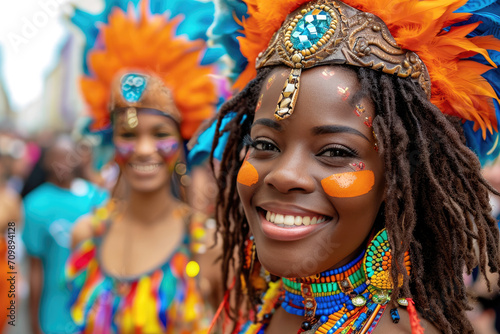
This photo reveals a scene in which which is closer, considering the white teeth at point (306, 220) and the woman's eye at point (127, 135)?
the white teeth at point (306, 220)

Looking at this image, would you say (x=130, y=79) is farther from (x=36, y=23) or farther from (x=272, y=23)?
(x=272, y=23)

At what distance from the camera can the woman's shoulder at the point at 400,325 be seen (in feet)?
5.04

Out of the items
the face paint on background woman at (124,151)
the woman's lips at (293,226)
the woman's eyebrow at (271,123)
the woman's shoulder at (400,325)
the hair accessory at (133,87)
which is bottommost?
the face paint on background woman at (124,151)

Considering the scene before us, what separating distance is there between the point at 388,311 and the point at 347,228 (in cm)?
35

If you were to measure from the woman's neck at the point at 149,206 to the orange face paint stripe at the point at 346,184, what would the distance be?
2.07 metres

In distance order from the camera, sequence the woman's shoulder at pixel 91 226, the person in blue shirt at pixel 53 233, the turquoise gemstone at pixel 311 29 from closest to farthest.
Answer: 1. the turquoise gemstone at pixel 311 29
2. the woman's shoulder at pixel 91 226
3. the person in blue shirt at pixel 53 233

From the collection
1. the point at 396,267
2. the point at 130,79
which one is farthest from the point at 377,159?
the point at 130,79

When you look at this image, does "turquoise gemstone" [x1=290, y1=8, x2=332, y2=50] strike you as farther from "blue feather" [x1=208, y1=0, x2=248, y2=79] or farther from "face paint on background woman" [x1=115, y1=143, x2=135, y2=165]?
"face paint on background woman" [x1=115, y1=143, x2=135, y2=165]

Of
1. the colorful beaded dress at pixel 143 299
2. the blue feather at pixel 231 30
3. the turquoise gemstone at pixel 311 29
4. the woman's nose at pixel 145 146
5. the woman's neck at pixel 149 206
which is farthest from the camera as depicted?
the woman's neck at pixel 149 206

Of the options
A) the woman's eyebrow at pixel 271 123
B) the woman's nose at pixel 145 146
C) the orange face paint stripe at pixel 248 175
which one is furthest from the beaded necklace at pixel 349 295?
the woman's nose at pixel 145 146

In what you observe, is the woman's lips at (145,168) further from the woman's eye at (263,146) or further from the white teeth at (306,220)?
the white teeth at (306,220)

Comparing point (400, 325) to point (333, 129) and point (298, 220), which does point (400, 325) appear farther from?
point (333, 129)

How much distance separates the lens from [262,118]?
1.65 m

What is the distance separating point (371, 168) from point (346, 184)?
12 cm
